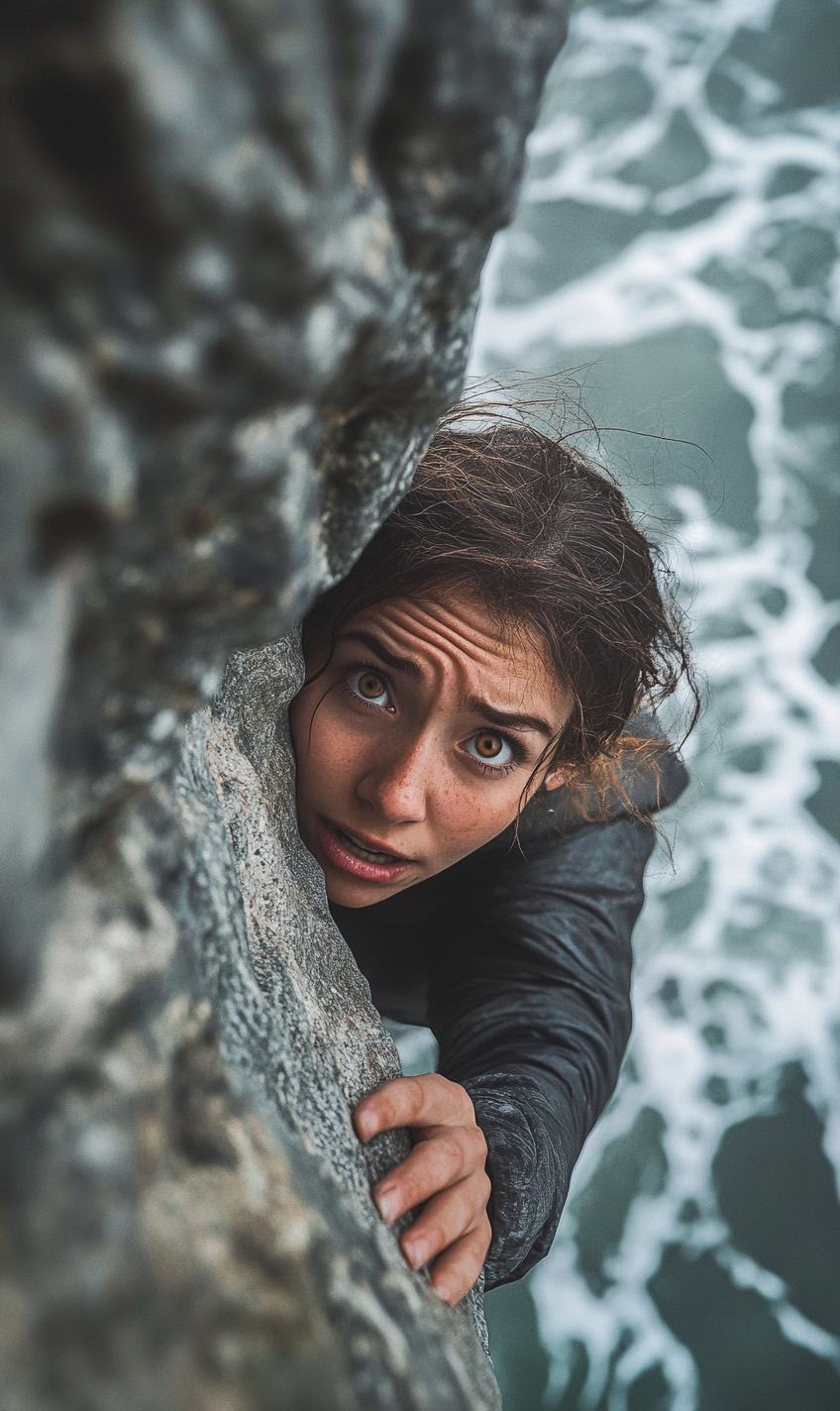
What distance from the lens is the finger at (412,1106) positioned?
63 cm

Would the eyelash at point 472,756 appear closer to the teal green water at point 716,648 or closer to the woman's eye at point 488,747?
the woman's eye at point 488,747

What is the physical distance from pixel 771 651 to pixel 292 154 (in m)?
3.22

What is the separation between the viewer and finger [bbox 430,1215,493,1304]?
23.5 inches

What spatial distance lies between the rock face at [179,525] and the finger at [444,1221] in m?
0.11

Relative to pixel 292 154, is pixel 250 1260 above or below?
below

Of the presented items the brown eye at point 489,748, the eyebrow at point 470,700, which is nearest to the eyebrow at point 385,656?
the eyebrow at point 470,700

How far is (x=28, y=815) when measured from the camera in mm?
285

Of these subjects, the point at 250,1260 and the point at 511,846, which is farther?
the point at 511,846

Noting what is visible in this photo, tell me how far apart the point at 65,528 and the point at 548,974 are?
4.07ft

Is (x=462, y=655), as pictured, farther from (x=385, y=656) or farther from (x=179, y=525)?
(x=179, y=525)

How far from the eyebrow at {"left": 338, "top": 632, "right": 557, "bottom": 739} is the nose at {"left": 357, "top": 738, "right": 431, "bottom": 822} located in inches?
2.5

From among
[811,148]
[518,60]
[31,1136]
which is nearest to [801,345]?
Result: [811,148]

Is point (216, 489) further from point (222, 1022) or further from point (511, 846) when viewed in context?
point (511, 846)

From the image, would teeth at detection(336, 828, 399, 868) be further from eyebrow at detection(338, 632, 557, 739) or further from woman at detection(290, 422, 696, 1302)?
eyebrow at detection(338, 632, 557, 739)
